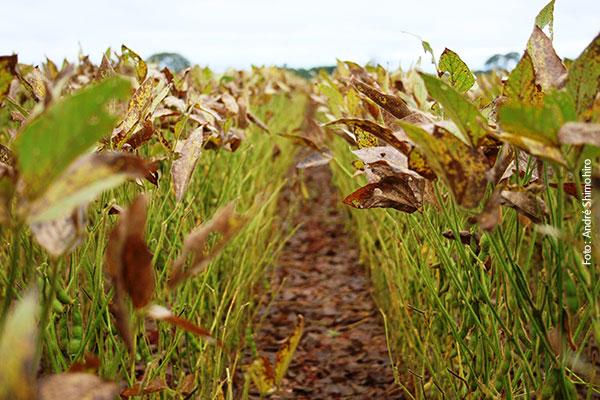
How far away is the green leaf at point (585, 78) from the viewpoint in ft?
2.33

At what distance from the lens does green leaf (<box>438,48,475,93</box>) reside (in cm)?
100

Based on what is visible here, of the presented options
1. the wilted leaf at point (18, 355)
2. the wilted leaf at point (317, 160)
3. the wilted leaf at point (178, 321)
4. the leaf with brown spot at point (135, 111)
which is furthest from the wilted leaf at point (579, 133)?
the wilted leaf at point (317, 160)

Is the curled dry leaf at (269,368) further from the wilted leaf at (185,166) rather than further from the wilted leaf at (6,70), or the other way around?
the wilted leaf at (6,70)

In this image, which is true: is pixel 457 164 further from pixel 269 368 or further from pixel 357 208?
pixel 269 368

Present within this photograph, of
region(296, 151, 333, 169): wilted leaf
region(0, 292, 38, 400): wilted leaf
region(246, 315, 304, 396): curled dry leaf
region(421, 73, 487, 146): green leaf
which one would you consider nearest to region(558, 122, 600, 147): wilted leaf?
region(421, 73, 487, 146): green leaf

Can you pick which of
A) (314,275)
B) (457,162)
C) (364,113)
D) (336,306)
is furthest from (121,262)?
(314,275)

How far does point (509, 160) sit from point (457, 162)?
0.75 feet

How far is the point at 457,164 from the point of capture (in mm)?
722

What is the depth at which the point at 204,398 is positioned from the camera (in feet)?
4.82

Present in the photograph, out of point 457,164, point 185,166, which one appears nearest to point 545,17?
point 457,164

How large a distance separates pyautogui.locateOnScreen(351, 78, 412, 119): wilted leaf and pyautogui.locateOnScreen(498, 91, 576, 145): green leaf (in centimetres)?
35

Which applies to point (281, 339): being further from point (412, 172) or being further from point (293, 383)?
point (412, 172)

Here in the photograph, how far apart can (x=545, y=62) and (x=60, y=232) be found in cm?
A: 60

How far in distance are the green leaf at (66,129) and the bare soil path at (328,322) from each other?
1.39 metres
